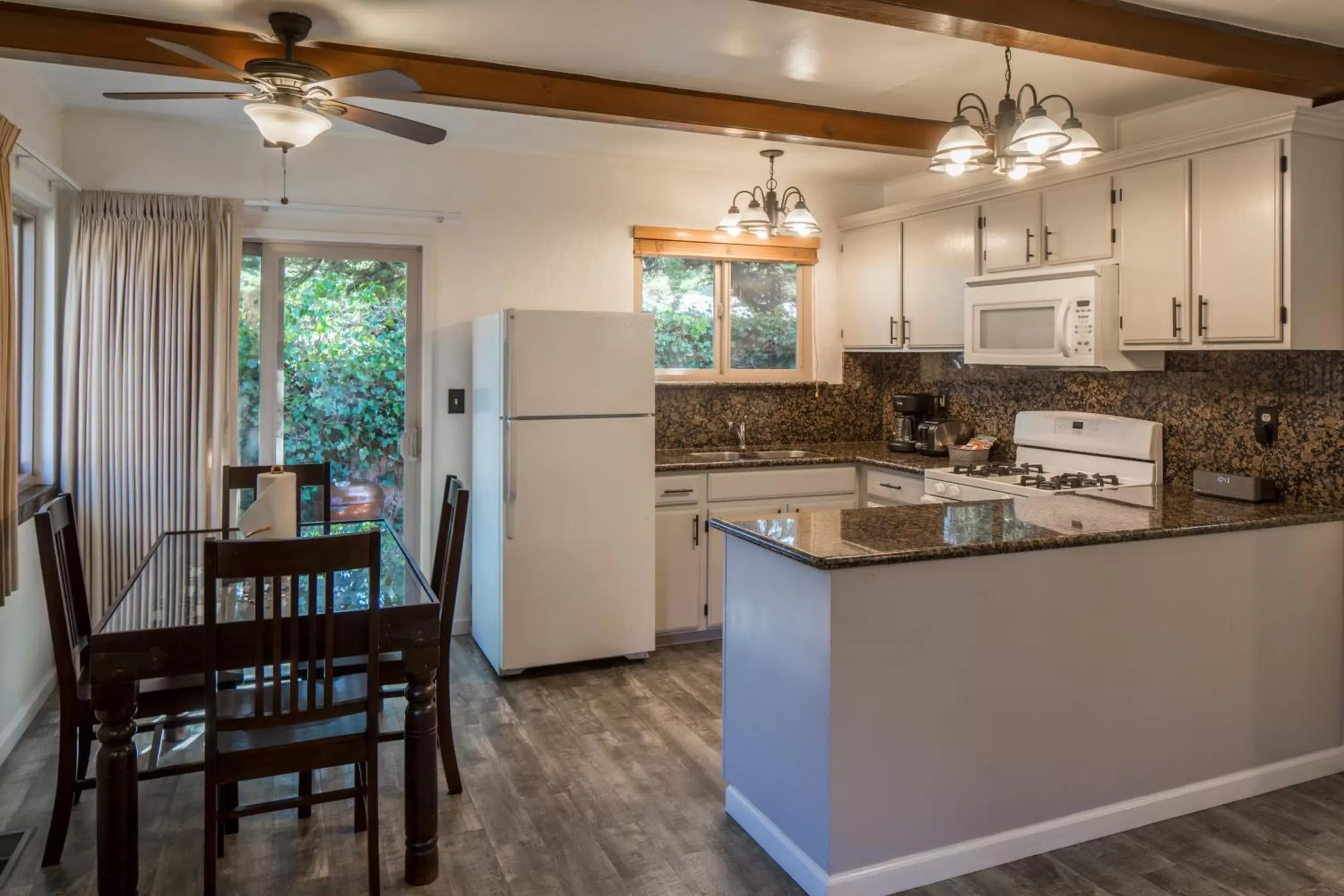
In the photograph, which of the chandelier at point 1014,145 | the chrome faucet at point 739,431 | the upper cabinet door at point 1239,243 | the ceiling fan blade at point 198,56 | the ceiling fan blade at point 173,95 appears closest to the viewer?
the ceiling fan blade at point 198,56

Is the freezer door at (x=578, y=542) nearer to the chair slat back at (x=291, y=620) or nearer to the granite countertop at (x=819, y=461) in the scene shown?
the granite countertop at (x=819, y=461)

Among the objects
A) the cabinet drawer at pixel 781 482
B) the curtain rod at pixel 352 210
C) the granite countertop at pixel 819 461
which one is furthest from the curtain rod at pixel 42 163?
the cabinet drawer at pixel 781 482

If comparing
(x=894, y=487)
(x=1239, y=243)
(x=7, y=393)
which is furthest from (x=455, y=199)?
(x=1239, y=243)

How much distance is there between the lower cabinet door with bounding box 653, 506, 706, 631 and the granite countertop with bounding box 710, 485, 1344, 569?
5.17 ft

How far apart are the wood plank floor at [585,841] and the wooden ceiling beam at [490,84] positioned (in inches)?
87.6

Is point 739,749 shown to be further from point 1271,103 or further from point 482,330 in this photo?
point 1271,103

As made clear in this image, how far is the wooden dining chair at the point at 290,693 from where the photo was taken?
6.80 ft

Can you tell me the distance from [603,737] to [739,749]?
2.70 feet

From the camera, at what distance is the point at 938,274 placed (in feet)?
14.9

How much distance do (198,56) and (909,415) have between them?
373 centimetres

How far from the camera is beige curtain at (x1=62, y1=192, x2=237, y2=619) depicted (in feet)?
12.6

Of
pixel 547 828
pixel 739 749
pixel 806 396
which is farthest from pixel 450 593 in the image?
pixel 806 396

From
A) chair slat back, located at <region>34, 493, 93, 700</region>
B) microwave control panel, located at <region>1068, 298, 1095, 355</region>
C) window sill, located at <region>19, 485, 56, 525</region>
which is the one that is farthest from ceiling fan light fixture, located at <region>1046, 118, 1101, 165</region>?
window sill, located at <region>19, 485, 56, 525</region>

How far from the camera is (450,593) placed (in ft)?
9.34
